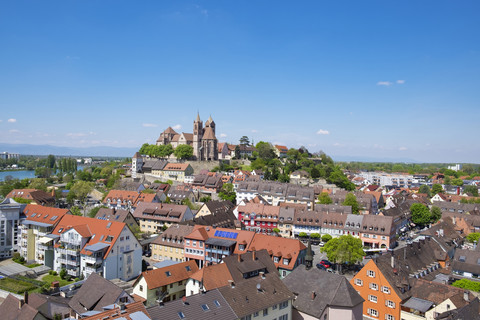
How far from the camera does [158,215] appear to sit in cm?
6688

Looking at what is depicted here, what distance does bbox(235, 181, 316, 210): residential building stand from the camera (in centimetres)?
8175

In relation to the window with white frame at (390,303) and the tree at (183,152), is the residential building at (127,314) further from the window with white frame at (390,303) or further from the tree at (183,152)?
the tree at (183,152)

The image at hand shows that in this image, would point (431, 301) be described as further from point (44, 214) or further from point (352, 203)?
point (44, 214)

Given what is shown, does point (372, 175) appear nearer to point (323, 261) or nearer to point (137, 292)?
point (323, 261)

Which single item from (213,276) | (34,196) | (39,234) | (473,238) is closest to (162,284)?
(213,276)

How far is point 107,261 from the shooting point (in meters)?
43.4

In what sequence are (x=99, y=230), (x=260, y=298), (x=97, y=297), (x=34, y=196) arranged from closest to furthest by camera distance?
(x=260, y=298), (x=97, y=297), (x=99, y=230), (x=34, y=196)

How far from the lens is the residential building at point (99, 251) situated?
1710 inches

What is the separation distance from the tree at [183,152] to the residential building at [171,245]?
243ft

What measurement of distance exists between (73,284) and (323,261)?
1271 inches

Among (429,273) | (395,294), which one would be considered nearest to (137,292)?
(395,294)

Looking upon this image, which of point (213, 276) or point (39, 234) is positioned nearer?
point (213, 276)

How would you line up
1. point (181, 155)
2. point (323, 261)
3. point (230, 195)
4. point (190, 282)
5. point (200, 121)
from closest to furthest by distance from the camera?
1. point (190, 282)
2. point (323, 261)
3. point (230, 195)
4. point (181, 155)
5. point (200, 121)

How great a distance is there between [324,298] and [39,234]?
4291cm
